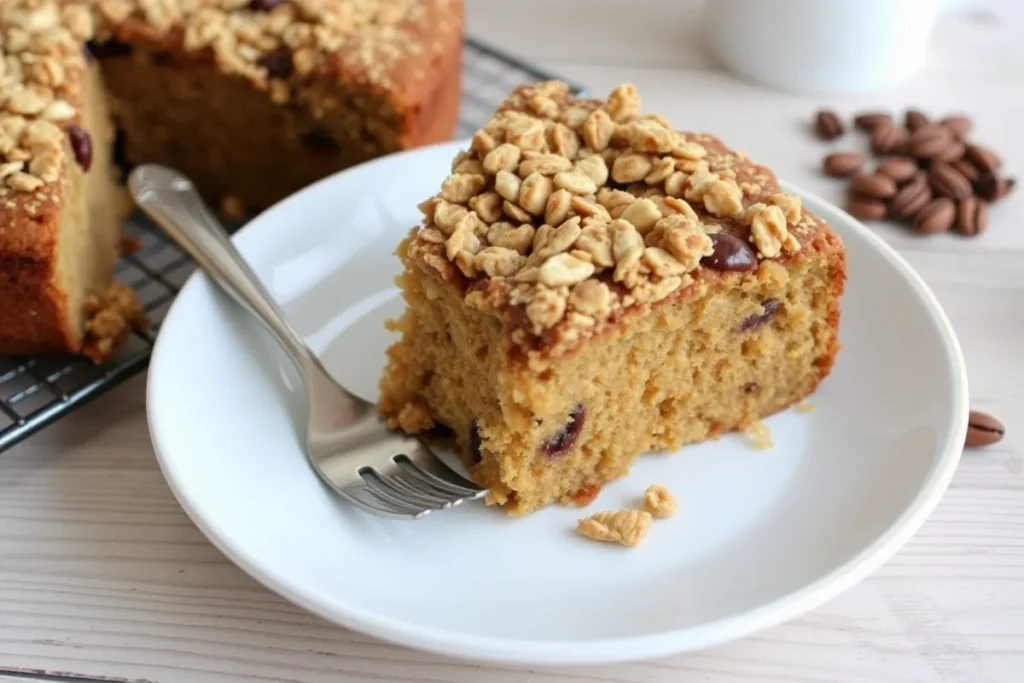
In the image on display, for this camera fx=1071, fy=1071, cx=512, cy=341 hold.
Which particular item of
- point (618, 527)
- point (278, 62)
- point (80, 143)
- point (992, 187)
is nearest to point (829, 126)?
point (992, 187)

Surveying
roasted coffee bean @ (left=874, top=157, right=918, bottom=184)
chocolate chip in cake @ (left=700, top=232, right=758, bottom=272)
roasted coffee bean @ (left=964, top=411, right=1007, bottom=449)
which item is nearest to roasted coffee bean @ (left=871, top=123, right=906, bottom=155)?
roasted coffee bean @ (left=874, top=157, right=918, bottom=184)

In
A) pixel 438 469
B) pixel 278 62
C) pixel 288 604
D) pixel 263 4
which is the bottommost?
pixel 288 604

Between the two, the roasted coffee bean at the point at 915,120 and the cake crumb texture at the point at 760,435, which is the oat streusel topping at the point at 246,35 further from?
the roasted coffee bean at the point at 915,120

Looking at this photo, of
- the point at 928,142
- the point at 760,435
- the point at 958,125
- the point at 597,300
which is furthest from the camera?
the point at 958,125

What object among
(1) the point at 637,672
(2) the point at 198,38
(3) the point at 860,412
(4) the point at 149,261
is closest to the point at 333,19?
(2) the point at 198,38

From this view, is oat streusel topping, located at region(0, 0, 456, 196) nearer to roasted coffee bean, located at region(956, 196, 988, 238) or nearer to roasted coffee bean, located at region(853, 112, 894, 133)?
roasted coffee bean, located at region(853, 112, 894, 133)

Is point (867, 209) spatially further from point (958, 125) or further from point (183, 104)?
point (183, 104)
